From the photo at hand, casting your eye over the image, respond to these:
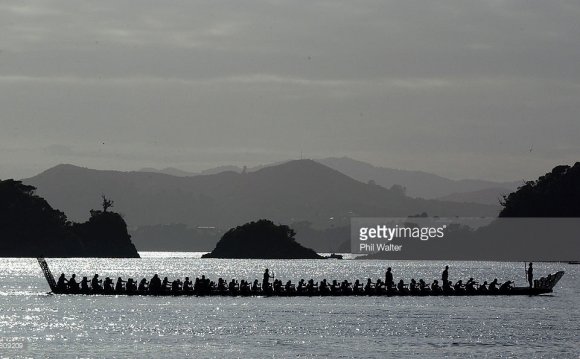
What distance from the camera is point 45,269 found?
10962cm

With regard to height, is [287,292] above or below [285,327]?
above

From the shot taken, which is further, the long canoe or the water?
the long canoe

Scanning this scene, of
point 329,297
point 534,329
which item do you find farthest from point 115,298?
point 534,329

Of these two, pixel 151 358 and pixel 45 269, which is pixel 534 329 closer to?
pixel 151 358

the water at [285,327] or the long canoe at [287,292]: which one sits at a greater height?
the long canoe at [287,292]

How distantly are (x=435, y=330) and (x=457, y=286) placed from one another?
3025 cm

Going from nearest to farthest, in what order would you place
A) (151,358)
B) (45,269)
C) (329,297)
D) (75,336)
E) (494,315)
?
(151,358) → (75,336) → (494,315) → (45,269) → (329,297)

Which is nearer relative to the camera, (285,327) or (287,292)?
(285,327)

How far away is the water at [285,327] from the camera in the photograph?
70625 millimetres

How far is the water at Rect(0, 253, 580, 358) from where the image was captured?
7062cm

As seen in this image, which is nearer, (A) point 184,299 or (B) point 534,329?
(B) point 534,329

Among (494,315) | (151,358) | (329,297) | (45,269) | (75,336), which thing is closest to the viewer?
(151,358)

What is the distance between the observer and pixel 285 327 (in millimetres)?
83938

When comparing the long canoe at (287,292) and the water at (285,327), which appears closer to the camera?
the water at (285,327)
